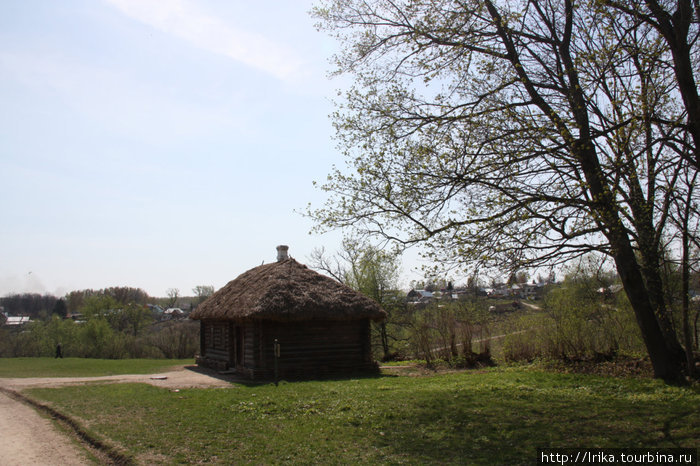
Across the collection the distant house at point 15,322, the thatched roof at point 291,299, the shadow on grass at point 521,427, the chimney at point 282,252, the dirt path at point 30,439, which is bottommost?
the dirt path at point 30,439

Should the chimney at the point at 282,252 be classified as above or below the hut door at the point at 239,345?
above

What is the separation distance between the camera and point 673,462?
18.1 feet

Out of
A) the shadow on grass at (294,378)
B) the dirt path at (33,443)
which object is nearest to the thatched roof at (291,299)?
the shadow on grass at (294,378)

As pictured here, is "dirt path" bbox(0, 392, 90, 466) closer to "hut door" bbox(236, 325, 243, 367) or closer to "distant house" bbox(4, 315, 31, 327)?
"hut door" bbox(236, 325, 243, 367)

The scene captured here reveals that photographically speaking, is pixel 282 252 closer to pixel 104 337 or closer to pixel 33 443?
pixel 33 443

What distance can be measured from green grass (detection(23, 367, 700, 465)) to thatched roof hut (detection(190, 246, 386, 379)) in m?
4.28

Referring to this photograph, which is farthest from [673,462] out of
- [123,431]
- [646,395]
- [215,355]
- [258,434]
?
[215,355]

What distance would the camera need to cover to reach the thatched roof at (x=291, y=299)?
1672 centimetres

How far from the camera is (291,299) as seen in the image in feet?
56.2

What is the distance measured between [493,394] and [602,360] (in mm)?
6403

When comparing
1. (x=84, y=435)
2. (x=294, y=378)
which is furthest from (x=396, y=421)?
(x=294, y=378)

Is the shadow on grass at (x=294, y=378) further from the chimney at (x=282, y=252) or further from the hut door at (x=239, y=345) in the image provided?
the chimney at (x=282, y=252)

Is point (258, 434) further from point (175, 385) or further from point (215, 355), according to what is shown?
point (215, 355)

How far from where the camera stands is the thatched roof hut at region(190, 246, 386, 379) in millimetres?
16906
